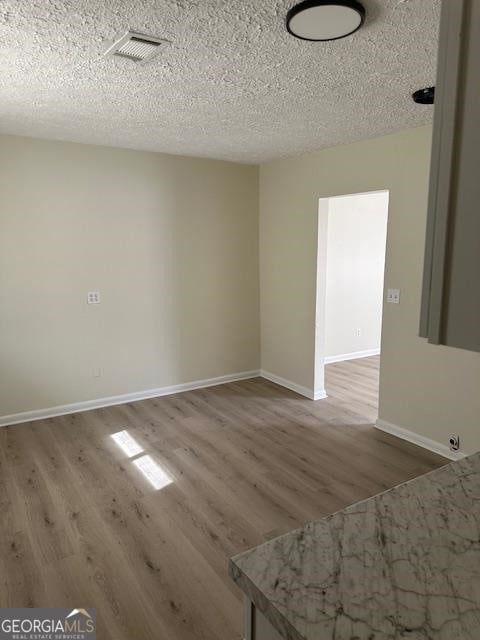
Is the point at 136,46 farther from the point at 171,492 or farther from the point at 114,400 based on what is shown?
the point at 114,400

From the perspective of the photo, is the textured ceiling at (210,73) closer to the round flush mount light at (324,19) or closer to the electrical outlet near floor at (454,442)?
the round flush mount light at (324,19)

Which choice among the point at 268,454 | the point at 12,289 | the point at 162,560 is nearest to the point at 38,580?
the point at 162,560

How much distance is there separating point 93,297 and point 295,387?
7.80 feet

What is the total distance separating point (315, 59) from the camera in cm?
207

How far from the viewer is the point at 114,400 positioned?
4.54m

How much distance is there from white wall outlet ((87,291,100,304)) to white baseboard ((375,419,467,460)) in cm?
290

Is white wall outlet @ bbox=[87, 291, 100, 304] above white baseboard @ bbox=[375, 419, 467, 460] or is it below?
above

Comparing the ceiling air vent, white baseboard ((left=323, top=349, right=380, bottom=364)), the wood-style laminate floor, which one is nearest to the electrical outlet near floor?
the wood-style laminate floor

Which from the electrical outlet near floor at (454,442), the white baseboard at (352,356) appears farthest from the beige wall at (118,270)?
the electrical outlet near floor at (454,442)

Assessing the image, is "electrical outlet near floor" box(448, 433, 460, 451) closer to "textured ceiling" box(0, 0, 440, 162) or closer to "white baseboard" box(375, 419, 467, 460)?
"white baseboard" box(375, 419, 467, 460)

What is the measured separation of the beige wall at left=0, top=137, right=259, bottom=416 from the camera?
390cm

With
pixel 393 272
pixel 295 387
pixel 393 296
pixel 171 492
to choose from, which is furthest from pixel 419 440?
pixel 171 492

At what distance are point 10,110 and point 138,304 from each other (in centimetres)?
206

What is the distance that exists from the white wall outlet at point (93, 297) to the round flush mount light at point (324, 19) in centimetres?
309
